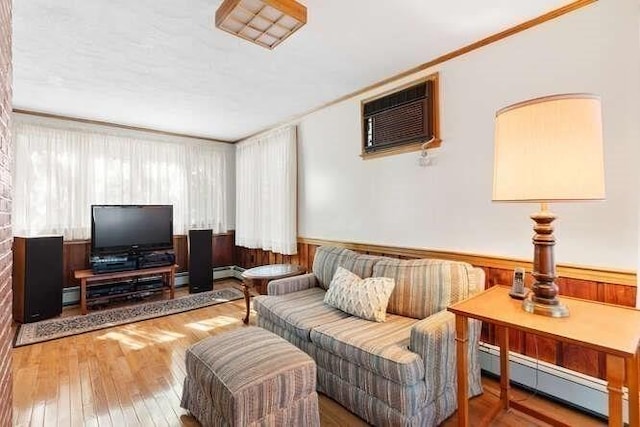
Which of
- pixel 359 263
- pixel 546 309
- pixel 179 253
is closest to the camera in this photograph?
pixel 546 309

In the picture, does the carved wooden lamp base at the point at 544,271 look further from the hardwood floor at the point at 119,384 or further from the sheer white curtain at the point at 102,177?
the sheer white curtain at the point at 102,177

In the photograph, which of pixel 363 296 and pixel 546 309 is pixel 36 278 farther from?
pixel 546 309

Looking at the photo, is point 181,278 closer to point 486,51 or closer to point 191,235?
point 191,235

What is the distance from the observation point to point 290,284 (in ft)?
9.40

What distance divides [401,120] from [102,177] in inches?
154

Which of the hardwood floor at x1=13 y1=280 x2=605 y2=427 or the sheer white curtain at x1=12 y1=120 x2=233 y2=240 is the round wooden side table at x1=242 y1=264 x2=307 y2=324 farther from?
the sheer white curtain at x1=12 y1=120 x2=233 y2=240

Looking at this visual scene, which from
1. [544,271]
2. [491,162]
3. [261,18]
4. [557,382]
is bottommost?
[557,382]

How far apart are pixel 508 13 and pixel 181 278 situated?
16.2 feet

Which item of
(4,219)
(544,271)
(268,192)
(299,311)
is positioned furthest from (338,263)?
(4,219)

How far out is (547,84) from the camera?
195cm

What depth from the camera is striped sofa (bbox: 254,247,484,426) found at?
1.62 m

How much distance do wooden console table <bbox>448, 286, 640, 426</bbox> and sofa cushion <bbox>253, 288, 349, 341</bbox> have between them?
925 mm

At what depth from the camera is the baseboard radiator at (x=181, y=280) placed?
3953mm

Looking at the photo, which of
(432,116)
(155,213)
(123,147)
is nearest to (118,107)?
(123,147)
